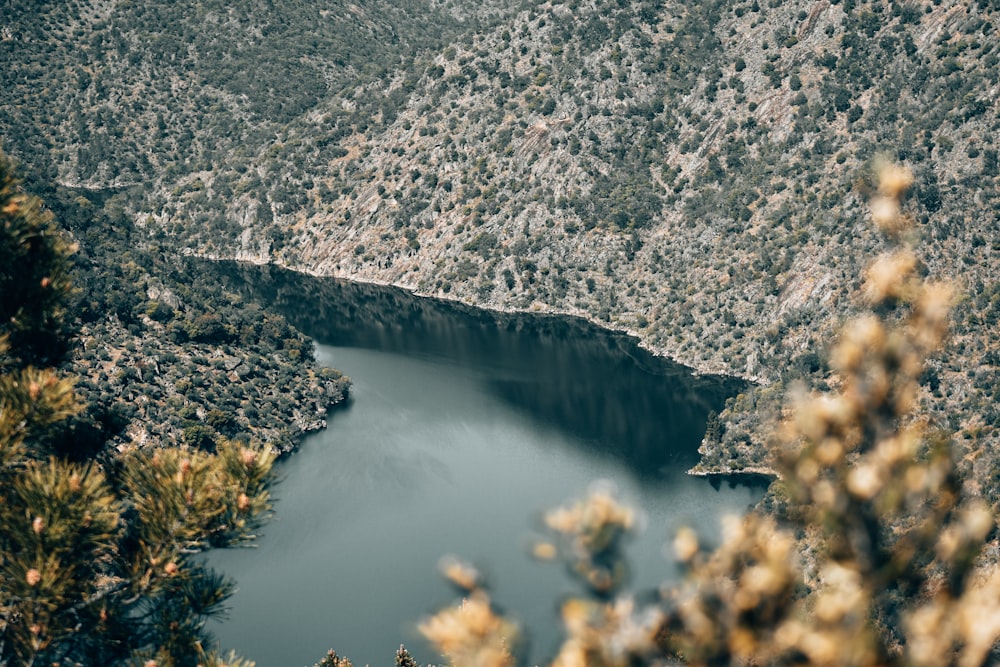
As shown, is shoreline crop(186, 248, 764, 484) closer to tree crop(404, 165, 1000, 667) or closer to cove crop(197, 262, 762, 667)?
cove crop(197, 262, 762, 667)

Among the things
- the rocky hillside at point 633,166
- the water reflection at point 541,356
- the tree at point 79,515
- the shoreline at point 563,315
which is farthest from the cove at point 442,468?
the tree at point 79,515

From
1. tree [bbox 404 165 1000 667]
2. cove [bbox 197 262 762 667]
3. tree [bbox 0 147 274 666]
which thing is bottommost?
cove [bbox 197 262 762 667]

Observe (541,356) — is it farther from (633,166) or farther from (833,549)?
(833,549)

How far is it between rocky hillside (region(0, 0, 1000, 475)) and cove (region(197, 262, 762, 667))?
21.8ft

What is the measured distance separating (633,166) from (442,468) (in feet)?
227

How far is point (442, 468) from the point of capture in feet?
300

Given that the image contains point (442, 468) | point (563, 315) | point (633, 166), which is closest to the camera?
point (442, 468)

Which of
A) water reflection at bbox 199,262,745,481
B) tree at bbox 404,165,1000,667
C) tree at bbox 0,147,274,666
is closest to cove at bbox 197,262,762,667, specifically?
water reflection at bbox 199,262,745,481

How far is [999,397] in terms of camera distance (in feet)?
244

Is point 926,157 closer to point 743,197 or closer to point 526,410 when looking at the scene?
point 743,197

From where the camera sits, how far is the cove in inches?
2638

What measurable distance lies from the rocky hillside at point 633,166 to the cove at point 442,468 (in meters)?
6.63

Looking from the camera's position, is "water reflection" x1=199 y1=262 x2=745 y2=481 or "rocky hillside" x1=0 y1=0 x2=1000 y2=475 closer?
"water reflection" x1=199 y1=262 x2=745 y2=481

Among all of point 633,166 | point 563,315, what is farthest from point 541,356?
point 633,166
